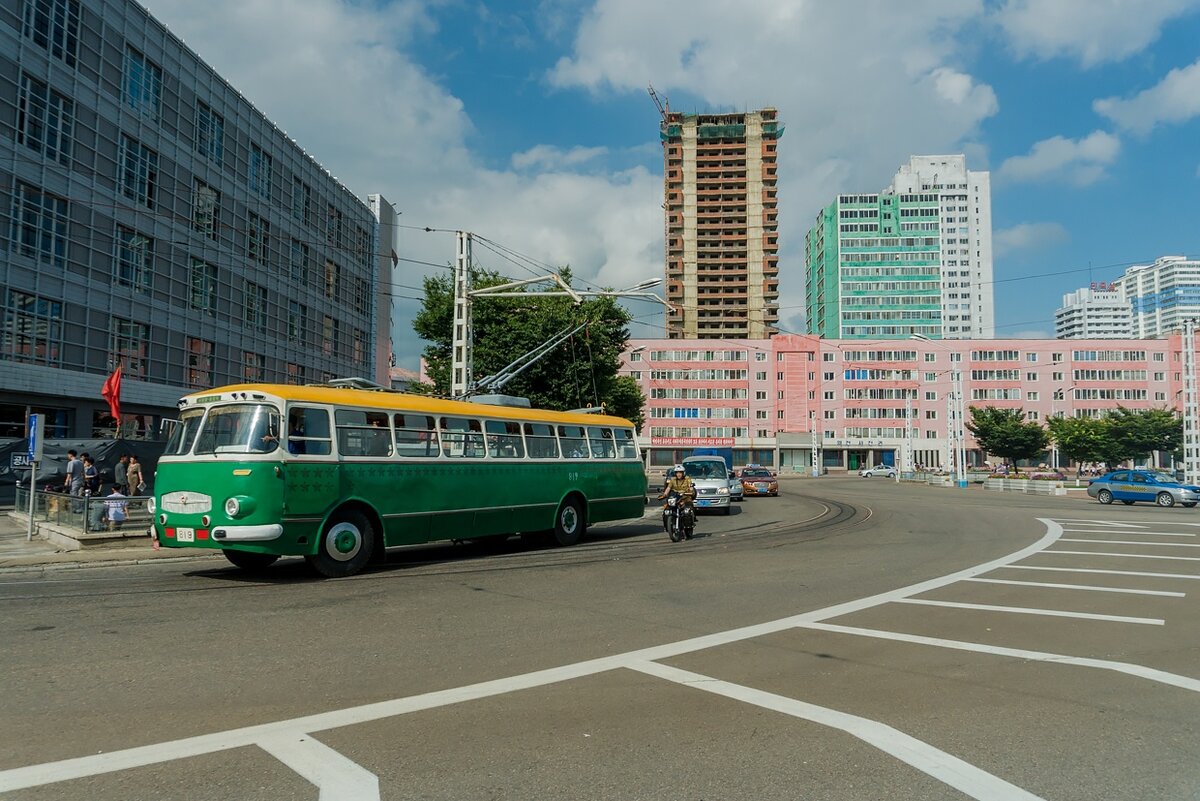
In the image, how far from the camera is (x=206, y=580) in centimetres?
1156

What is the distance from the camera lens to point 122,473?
19.4m

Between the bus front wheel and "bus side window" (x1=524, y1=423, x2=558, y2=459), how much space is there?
3.87ft

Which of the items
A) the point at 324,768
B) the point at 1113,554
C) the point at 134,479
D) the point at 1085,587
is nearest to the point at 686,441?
the point at 134,479

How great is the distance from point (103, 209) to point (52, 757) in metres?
29.6

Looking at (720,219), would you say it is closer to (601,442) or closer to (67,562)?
(601,442)

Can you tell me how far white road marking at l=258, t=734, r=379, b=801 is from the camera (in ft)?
13.0

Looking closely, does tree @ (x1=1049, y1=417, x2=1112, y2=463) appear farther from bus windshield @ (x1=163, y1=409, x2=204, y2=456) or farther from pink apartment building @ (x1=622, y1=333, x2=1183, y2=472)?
bus windshield @ (x1=163, y1=409, x2=204, y2=456)

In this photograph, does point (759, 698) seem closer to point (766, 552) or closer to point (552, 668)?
point (552, 668)

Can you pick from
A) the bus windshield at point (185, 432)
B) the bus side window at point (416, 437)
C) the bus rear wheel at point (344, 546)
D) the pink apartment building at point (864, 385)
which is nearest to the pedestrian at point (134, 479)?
the bus windshield at point (185, 432)

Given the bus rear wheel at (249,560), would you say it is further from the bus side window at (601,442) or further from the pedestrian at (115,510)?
the bus side window at (601,442)

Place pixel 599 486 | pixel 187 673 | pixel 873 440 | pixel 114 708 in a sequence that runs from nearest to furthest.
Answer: pixel 114 708 → pixel 187 673 → pixel 599 486 → pixel 873 440

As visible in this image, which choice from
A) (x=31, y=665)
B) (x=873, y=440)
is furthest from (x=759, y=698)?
(x=873, y=440)

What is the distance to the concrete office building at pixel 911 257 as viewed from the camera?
161375 mm

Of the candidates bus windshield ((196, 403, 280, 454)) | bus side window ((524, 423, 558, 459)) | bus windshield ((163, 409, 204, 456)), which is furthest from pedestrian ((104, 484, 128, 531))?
bus side window ((524, 423, 558, 459))
